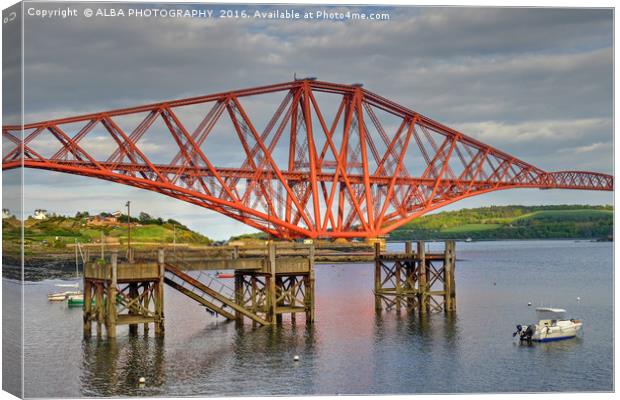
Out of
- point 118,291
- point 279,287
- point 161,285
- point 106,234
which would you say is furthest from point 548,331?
point 106,234

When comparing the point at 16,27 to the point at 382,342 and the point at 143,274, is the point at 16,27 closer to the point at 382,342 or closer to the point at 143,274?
the point at 143,274

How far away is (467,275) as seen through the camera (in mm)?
95188

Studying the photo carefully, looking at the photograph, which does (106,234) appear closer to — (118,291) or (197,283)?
(197,283)

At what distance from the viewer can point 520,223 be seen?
9400 centimetres

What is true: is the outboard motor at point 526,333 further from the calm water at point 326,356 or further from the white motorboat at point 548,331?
the calm water at point 326,356

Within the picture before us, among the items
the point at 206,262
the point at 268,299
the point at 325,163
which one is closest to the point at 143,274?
the point at 206,262

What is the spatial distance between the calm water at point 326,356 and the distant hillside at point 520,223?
18830mm

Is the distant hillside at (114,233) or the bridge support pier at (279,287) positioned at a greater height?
the distant hillside at (114,233)

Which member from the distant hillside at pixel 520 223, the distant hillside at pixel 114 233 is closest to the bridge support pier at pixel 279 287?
the distant hillside at pixel 520 223

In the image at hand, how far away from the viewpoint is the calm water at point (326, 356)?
3259 centimetres

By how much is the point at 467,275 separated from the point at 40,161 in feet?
162

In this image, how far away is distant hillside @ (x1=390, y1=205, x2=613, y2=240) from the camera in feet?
249

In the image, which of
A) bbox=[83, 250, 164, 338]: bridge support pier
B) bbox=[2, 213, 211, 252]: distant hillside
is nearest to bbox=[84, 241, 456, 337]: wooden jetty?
bbox=[83, 250, 164, 338]: bridge support pier

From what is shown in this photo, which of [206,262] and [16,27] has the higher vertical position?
[16,27]
